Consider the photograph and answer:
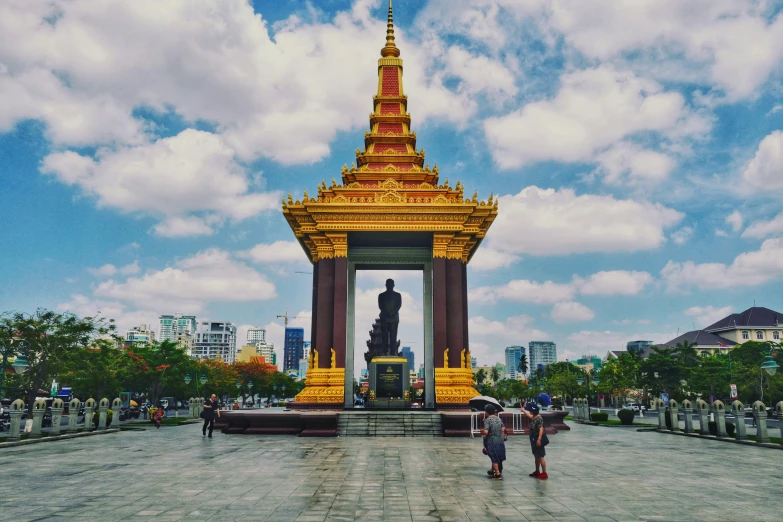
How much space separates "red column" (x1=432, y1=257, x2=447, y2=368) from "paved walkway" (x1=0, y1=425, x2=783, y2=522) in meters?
10.6

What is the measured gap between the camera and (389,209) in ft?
112

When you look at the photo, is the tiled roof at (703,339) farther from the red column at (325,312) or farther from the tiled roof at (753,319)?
the red column at (325,312)

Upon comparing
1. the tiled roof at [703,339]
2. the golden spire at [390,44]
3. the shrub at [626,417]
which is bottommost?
the shrub at [626,417]

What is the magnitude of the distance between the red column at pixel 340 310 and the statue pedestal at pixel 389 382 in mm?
2702

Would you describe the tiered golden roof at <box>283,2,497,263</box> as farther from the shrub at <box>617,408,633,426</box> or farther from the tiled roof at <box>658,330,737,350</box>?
the tiled roof at <box>658,330,737,350</box>

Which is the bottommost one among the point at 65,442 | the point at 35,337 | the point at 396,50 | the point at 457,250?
the point at 65,442

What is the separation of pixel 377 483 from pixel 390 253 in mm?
24355

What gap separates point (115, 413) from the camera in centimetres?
3406

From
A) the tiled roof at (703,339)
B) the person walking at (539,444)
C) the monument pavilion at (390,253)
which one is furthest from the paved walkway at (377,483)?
the tiled roof at (703,339)

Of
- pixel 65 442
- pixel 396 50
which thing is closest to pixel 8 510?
pixel 65 442

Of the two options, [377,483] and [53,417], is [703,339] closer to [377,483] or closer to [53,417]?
[53,417]

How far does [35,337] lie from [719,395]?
279 ft

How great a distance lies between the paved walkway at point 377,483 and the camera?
35.2 ft

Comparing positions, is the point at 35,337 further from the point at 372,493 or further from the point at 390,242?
the point at 372,493
